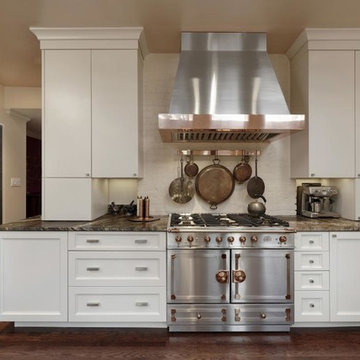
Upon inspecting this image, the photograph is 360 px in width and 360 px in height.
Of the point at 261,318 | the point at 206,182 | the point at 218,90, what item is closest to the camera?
the point at 261,318

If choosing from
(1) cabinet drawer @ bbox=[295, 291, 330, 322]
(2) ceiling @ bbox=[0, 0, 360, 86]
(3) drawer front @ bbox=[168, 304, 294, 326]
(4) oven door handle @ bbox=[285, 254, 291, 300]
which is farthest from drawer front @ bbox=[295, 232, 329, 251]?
(2) ceiling @ bbox=[0, 0, 360, 86]

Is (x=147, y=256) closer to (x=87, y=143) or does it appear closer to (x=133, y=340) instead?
(x=133, y=340)

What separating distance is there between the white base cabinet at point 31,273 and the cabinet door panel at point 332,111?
230 centimetres

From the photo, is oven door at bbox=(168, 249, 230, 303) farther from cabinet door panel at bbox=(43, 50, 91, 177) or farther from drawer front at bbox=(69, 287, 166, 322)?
cabinet door panel at bbox=(43, 50, 91, 177)

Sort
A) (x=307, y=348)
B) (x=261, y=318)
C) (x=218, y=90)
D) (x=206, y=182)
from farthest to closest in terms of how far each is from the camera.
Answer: (x=206, y=182) < (x=218, y=90) < (x=261, y=318) < (x=307, y=348)

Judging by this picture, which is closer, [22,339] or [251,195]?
[22,339]

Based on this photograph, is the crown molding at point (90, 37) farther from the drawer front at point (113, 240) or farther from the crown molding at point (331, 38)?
the drawer front at point (113, 240)

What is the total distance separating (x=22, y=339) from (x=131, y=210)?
1.40 meters

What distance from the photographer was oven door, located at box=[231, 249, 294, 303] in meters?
2.41

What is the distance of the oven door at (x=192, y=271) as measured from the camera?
94.6 inches

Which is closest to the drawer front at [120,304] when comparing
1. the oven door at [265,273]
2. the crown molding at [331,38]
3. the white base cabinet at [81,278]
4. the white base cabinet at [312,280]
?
the white base cabinet at [81,278]

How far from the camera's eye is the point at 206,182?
3.17m

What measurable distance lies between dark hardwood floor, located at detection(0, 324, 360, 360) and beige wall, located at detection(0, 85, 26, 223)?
2.31m

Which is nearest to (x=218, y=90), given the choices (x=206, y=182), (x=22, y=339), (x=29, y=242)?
(x=206, y=182)
